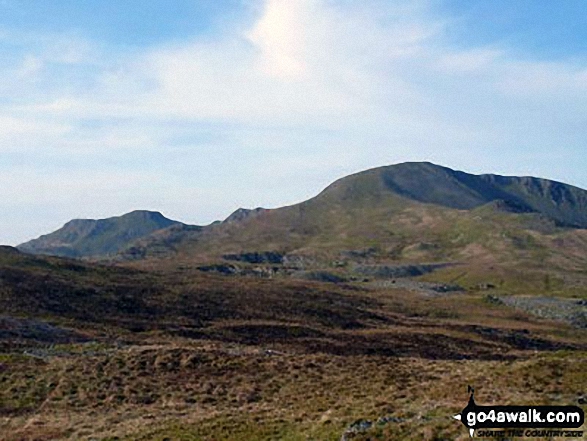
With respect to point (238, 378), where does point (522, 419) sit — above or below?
above

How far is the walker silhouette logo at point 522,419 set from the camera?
22109mm

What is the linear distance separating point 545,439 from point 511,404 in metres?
5.64

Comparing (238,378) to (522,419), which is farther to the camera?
(238,378)

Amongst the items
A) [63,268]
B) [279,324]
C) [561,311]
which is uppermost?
[63,268]

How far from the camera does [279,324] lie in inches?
3760

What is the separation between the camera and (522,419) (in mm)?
23250

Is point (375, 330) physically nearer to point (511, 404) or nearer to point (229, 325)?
point (229, 325)

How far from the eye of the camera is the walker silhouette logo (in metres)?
22.1

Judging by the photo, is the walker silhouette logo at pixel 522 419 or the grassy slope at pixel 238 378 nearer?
the walker silhouette logo at pixel 522 419

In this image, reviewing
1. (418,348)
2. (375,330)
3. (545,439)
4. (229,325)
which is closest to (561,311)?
(375,330)

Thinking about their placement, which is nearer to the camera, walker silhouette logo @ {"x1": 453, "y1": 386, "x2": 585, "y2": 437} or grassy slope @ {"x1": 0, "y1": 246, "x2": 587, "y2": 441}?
walker silhouette logo @ {"x1": 453, "y1": 386, "x2": 585, "y2": 437}

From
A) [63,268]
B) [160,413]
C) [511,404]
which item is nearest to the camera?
[511,404]

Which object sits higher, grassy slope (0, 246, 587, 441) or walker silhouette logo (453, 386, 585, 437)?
walker silhouette logo (453, 386, 585, 437)

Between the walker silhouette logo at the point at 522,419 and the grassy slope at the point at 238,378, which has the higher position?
the walker silhouette logo at the point at 522,419
